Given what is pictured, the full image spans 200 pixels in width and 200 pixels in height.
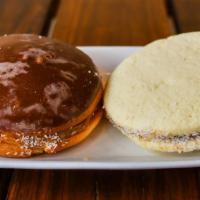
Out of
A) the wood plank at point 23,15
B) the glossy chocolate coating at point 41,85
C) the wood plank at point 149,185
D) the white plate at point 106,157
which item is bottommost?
the wood plank at point 149,185

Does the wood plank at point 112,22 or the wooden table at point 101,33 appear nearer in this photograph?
the wooden table at point 101,33

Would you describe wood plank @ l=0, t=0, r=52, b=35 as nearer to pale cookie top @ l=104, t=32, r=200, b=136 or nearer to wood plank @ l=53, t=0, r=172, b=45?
wood plank @ l=53, t=0, r=172, b=45

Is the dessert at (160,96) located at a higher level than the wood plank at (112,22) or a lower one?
higher

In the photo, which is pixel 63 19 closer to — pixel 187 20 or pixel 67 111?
pixel 187 20

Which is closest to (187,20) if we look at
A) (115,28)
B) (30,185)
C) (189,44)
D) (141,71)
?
(115,28)

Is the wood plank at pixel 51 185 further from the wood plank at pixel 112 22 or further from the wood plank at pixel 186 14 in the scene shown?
the wood plank at pixel 186 14

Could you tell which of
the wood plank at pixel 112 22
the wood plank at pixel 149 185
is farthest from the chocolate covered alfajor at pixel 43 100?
the wood plank at pixel 112 22

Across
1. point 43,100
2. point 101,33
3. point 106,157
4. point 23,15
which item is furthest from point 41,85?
point 23,15
